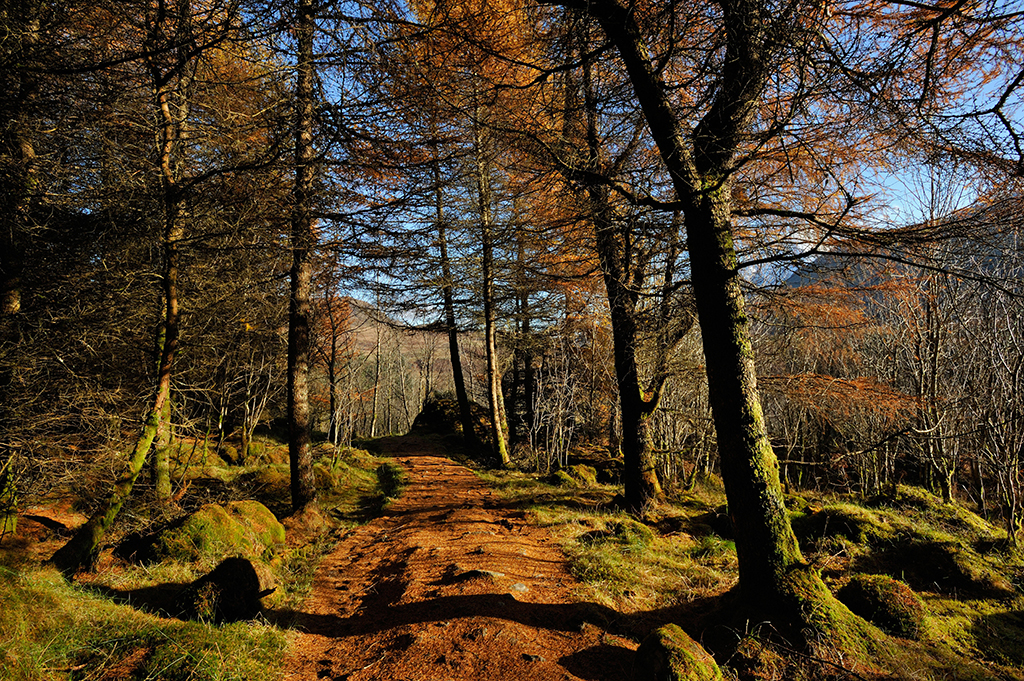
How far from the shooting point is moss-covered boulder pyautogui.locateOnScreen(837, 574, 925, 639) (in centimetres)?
326

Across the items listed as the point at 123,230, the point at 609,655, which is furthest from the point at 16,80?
the point at 609,655

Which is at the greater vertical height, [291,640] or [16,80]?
[16,80]

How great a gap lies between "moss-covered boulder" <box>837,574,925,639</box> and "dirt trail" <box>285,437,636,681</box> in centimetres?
192

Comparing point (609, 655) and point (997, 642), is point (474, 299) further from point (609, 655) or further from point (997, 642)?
point (997, 642)

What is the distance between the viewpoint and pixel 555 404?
11719 millimetres

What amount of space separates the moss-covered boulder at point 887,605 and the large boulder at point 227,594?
16.6 ft

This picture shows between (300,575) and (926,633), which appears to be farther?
(300,575)

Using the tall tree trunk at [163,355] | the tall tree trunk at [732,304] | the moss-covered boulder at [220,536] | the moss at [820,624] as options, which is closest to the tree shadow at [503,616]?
the moss at [820,624]

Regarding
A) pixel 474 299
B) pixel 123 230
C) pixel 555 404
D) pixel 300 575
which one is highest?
pixel 474 299

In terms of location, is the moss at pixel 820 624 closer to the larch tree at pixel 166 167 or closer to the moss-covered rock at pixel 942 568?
the moss-covered rock at pixel 942 568

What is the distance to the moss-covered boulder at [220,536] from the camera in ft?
15.6

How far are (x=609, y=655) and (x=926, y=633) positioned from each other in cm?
Result: 247

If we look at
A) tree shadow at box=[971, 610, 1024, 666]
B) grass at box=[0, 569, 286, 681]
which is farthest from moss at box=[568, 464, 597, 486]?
grass at box=[0, 569, 286, 681]

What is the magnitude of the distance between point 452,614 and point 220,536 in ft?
11.1
